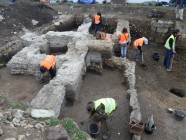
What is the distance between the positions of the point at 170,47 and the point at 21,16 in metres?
8.48

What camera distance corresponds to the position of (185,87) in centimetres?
1036

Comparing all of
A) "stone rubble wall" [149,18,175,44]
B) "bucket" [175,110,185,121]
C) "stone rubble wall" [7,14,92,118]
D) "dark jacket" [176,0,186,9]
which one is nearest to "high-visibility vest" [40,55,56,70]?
"stone rubble wall" [7,14,92,118]

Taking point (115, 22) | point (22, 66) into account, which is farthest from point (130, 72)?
point (115, 22)

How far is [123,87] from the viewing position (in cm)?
938

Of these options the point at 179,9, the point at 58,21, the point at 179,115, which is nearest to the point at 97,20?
the point at 58,21

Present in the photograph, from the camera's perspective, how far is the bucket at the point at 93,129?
6929 mm

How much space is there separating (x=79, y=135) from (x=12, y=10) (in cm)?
1071

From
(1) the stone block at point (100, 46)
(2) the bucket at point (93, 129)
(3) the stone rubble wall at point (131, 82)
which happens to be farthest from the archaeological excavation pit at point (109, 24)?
(2) the bucket at point (93, 129)

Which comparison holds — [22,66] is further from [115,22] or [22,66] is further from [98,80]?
[115,22]

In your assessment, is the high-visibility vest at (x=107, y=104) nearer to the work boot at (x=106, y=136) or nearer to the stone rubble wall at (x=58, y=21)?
the work boot at (x=106, y=136)

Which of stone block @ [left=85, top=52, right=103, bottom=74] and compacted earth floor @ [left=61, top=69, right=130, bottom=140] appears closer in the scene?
compacted earth floor @ [left=61, top=69, right=130, bottom=140]

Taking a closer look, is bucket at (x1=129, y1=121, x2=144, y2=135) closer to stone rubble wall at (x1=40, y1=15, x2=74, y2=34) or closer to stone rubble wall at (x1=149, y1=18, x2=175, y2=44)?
stone rubble wall at (x1=40, y1=15, x2=74, y2=34)

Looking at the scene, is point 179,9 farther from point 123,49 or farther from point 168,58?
point 123,49

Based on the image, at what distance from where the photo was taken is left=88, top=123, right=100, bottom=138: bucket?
6.93 meters
